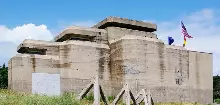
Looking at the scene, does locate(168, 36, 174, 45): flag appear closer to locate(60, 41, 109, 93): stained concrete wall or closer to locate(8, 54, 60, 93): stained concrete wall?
locate(60, 41, 109, 93): stained concrete wall

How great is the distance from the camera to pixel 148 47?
41.1 metres

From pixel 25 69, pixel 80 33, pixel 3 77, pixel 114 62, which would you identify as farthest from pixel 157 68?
pixel 3 77

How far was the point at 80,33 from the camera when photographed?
41375 mm

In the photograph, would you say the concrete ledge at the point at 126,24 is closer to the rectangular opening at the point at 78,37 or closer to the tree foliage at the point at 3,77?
the rectangular opening at the point at 78,37

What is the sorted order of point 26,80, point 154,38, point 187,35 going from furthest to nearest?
point 187,35 < point 154,38 < point 26,80

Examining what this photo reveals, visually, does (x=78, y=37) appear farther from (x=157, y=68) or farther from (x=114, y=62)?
(x=157, y=68)

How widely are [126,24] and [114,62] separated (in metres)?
4.87

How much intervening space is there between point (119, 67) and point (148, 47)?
3.72 meters

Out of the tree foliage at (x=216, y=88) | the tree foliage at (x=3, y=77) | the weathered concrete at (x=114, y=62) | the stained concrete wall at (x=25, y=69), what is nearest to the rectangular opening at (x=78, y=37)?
the weathered concrete at (x=114, y=62)

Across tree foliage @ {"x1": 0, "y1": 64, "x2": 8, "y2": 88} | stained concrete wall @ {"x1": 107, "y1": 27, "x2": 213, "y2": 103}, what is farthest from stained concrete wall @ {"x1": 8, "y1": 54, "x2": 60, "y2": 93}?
tree foliage @ {"x1": 0, "y1": 64, "x2": 8, "y2": 88}

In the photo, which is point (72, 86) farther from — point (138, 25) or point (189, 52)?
point (189, 52)

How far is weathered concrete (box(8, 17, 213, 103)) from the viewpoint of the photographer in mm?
38562

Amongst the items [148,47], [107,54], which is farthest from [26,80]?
[148,47]

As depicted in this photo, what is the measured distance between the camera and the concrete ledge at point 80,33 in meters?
41.1
